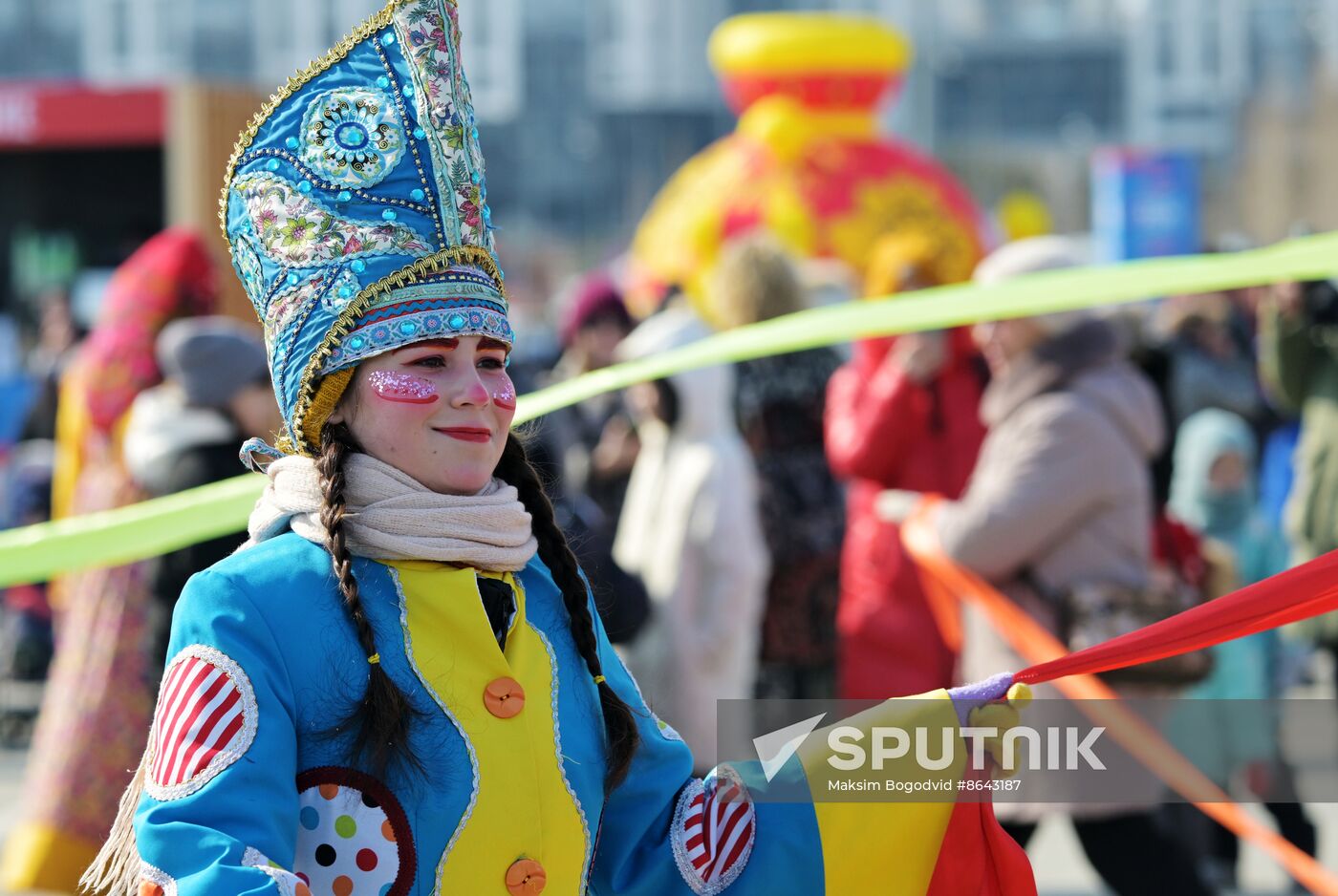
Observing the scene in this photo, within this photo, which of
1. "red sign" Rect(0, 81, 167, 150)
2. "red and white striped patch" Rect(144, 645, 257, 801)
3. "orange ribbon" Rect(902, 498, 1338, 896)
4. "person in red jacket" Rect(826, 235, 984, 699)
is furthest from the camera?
"red sign" Rect(0, 81, 167, 150)

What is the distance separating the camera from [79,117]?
440 inches

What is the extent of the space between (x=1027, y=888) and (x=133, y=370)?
362 cm

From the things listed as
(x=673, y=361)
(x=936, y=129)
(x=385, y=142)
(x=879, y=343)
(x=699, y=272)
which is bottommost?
(x=936, y=129)

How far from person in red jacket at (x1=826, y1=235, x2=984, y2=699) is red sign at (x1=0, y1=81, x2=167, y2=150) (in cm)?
600

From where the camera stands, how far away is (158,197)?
11.9 meters

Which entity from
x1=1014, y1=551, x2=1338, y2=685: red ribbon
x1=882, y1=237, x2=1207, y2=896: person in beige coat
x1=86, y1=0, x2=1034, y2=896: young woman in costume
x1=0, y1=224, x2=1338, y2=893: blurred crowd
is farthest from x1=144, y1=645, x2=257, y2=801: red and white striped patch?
x1=882, y1=237, x2=1207, y2=896: person in beige coat

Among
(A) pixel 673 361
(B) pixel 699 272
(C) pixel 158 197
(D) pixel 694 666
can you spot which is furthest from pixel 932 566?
(C) pixel 158 197

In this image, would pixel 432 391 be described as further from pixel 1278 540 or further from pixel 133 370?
pixel 1278 540

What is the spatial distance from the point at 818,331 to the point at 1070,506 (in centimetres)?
111

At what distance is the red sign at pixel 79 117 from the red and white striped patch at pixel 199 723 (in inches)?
344

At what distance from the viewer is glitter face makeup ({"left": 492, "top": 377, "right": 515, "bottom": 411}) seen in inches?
92.6
